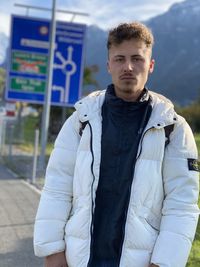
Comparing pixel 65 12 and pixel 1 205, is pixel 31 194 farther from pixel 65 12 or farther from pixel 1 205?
pixel 65 12

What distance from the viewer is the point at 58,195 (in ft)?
9.86

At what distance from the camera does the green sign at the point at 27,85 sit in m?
16.9

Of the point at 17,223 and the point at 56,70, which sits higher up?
the point at 56,70

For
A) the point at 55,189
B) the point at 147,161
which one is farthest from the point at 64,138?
the point at 147,161

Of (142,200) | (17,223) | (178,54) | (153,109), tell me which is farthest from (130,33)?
(178,54)

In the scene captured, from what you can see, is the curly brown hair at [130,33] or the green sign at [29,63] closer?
the curly brown hair at [130,33]

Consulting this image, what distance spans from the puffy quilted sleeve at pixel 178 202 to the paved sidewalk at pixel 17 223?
3532 mm

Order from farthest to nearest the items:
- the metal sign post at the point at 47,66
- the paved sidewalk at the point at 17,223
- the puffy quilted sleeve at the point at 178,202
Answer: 1. the metal sign post at the point at 47,66
2. the paved sidewalk at the point at 17,223
3. the puffy quilted sleeve at the point at 178,202

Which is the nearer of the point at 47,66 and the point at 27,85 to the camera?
the point at 47,66

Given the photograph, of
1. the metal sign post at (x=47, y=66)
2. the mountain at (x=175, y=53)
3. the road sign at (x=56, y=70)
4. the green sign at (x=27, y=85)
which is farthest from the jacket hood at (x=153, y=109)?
the mountain at (x=175, y=53)

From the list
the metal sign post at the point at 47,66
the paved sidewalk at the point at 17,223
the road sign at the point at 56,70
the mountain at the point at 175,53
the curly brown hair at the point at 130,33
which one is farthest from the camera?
the mountain at the point at 175,53

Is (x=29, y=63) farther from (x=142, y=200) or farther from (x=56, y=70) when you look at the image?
(x=142, y=200)

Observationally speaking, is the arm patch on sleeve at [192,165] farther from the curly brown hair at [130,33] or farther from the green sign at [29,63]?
the green sign at [29,63]

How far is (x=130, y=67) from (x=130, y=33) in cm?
17
